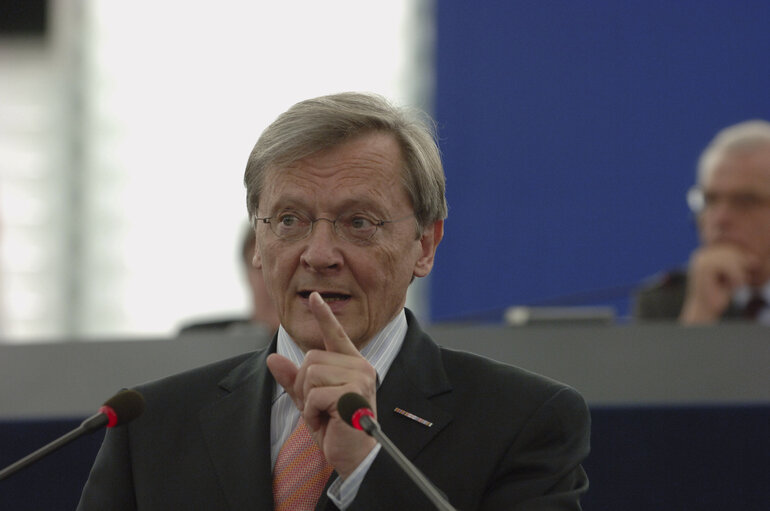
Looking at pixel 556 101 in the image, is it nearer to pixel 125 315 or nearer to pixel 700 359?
pixel 125 315

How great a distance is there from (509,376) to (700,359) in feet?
2.31

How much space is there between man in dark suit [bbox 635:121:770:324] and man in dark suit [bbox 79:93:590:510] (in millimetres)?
1576

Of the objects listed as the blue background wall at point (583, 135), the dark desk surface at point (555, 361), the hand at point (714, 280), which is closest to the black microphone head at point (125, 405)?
the dark desk surface at point (555, 361)

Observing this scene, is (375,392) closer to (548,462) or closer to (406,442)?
(406,442)

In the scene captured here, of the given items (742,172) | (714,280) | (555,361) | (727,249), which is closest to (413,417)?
(555,361)

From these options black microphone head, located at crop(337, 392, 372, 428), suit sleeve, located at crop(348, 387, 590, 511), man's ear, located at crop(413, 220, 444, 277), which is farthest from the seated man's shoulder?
black microphone head, located at crop(337, 392, 372, 428)

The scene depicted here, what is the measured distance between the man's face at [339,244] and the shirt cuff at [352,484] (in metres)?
0.26

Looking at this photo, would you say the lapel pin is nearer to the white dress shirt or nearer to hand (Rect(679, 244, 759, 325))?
the white dress shirt

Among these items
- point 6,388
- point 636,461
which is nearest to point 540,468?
point 636,461

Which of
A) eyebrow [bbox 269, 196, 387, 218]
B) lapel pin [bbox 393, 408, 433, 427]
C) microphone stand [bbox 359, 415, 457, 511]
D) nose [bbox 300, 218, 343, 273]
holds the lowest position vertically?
lapel pin [bbox 393, 408, 433, 427]

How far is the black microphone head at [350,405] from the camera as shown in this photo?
150 centimetres

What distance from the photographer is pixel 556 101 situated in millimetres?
5305

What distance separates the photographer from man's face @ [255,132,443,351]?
1.80 meters

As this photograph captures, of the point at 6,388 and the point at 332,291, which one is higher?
the point at 332,291
